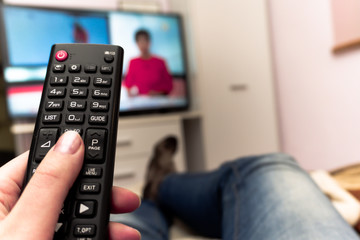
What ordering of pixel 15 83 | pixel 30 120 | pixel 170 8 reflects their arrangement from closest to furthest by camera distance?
pixel 15 83, pixel 30 120, pixel 170 8

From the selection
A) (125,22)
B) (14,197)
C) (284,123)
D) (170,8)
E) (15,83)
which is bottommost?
(284,123)

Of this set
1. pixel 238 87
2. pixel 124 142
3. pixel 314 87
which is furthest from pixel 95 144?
pixel 238 87

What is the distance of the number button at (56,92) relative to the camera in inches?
14.0

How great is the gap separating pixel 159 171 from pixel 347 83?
950 millimetres

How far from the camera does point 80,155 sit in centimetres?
30

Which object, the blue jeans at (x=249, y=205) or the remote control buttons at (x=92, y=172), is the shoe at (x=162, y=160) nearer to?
the blue jeans at (x=249, y=205)

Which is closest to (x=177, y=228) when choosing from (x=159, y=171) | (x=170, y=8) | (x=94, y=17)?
(x=159, y=171)

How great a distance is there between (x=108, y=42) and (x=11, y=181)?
4.72 feet

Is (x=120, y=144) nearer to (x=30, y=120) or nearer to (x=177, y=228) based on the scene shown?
(x=30, y=120)

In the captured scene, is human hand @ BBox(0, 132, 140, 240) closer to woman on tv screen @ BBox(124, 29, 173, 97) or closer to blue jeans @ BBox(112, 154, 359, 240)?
blue jeans @ BBox(112, 154, 359, 240)

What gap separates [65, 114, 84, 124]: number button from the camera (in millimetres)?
340

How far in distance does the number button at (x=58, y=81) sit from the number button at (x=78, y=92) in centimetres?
1

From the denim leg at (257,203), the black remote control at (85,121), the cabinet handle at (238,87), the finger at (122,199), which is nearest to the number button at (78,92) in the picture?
the black remote control at (85,121)

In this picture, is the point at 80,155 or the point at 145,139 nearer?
the point at 80,155
